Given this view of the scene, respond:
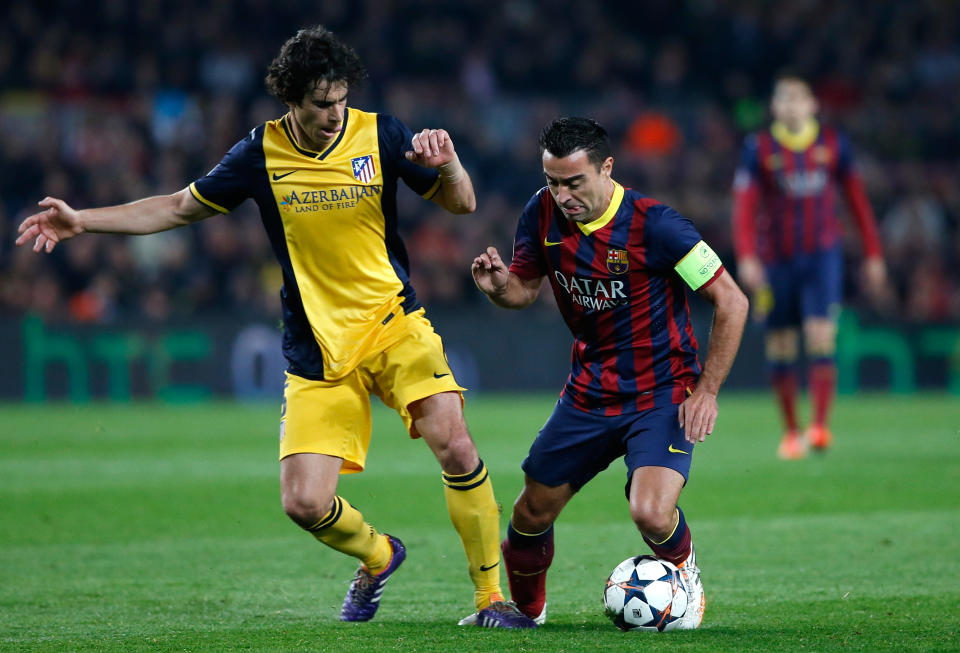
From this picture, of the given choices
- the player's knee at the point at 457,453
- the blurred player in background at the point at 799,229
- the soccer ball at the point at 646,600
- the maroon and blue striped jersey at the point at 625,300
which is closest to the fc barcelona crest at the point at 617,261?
the maroon and blue striped jersey at the point at 625,300

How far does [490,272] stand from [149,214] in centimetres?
139

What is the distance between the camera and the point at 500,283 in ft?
15.8

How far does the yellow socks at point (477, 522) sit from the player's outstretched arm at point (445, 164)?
1.02 metres

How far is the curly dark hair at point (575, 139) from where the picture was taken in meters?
4.64

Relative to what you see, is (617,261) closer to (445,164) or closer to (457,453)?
(445,164)

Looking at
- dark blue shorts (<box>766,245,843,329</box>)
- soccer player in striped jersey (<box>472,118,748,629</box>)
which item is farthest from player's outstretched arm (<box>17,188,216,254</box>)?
dark blue shorts (<box>766,245,843,329</box>)

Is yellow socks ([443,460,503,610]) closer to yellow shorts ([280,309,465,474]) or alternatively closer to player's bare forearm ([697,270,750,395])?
yellow shorts ([280,309,465,474])

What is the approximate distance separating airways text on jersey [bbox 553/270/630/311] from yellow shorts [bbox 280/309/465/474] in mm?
573

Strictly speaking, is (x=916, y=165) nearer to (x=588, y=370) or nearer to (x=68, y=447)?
(x=68, y=447)

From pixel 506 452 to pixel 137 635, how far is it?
245 inches

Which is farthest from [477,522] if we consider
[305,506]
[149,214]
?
[149,214]

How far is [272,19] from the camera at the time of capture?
65.7ft

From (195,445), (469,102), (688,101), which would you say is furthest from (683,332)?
(688,101)

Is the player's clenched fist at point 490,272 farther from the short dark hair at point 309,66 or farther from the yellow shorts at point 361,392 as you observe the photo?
the short dark hair at point 309,66
